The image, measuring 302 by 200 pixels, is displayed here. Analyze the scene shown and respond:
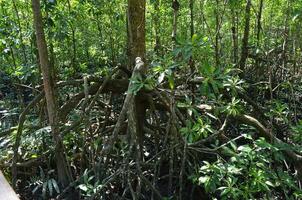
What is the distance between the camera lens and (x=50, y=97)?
3129 mm

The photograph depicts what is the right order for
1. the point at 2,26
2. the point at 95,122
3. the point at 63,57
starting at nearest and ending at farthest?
the point at 95,122 < the point at 2,26 < the point at 63,57

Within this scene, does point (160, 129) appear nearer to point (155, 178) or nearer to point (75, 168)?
point (155, 178)

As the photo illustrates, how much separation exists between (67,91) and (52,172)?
3.92ft

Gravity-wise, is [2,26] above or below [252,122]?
above

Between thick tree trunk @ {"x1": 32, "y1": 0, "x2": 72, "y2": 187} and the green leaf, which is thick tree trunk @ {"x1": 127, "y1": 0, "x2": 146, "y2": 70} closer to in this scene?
thick tree trunk @ {"x1": 32, "y1": 0, "x2": 72, "y2": 187}

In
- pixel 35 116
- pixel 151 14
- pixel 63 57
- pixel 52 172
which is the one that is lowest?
pixel 52 172

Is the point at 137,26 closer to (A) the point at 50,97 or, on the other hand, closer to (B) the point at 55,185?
(A) the point at 50,97

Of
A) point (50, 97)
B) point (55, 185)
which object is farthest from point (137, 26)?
point (55, 185)

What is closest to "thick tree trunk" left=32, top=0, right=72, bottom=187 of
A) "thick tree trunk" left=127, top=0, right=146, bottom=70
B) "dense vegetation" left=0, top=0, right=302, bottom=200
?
"dense vegetation" left=0, top=0, right=302, bottom=200

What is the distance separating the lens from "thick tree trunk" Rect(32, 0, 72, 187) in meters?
2.90

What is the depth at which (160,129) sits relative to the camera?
3.54m

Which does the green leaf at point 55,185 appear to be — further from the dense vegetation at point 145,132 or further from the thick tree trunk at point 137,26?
the thick tree trunk at point 137,26

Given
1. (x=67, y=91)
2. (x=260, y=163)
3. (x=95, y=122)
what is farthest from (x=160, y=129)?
(x=67, y=91)

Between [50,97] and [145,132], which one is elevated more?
[50,97]
